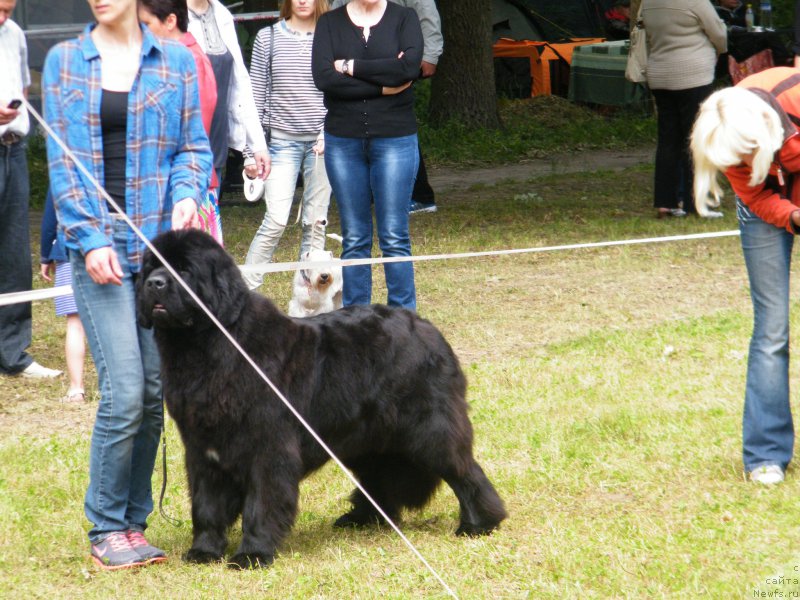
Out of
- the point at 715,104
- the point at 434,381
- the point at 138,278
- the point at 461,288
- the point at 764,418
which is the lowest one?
the point at 461,288

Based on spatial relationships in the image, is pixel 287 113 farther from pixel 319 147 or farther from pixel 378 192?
pixel 378 192

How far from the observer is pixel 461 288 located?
922 centimetres

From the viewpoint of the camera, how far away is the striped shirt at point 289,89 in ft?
25.6

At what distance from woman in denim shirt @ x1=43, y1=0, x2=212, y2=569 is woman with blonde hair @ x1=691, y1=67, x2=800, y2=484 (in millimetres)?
1945

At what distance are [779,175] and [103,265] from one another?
8.51 feet

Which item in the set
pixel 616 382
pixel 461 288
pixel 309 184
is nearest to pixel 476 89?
pixel 461 288

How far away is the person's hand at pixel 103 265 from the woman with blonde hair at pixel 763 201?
2220 millimetres

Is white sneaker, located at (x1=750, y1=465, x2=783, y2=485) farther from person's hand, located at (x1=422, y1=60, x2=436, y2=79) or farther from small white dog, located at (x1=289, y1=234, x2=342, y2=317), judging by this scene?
person's hand, located at (x1=422, y1=60, x2=436, y2=79)

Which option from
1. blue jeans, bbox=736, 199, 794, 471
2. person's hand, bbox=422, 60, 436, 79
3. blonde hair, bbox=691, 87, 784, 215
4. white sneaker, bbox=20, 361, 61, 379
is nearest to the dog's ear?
blonde hair, bbox=691, 87, 784, 215

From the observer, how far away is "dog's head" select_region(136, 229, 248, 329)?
390cm

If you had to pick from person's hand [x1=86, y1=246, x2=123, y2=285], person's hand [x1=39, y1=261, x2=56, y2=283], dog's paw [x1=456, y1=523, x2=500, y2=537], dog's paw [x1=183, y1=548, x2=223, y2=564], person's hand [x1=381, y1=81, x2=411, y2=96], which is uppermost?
person's hand [x1=381, y1=81, x2=411, y2=96]

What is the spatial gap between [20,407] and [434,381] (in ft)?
10.1

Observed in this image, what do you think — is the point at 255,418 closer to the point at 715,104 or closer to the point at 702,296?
the point at 715,104

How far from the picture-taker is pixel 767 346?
16.0ft
